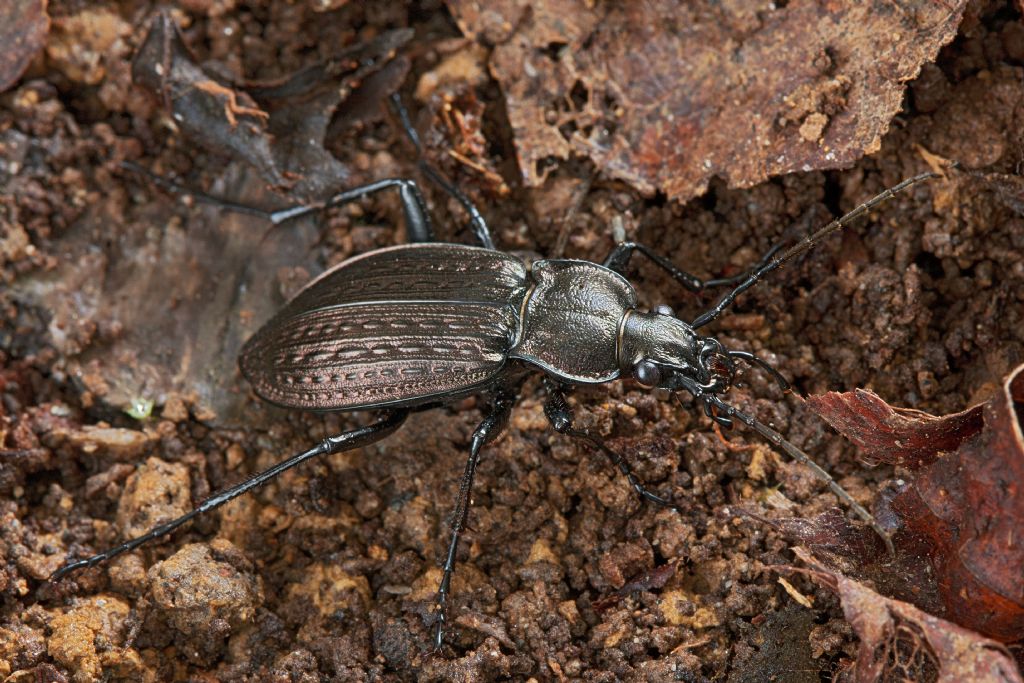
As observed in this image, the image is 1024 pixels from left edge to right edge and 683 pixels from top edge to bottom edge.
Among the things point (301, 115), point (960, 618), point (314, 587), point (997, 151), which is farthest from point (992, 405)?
point (301, 115)

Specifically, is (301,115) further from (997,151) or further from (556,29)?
(997,151)

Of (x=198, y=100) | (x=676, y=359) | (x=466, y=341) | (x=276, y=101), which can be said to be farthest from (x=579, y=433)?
(x=198, y=100)

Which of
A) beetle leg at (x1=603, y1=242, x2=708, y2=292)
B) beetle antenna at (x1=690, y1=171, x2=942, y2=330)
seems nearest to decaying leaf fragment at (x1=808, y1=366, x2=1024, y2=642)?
beetle antenna at (x1=690, y1=171, x2=942, y2=330)

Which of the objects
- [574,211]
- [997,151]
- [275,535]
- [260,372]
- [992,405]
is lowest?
[275,535]

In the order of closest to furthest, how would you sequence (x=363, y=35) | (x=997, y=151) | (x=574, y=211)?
(x=997, y=151)
(x=574, y=211)
(x=363, y=35)

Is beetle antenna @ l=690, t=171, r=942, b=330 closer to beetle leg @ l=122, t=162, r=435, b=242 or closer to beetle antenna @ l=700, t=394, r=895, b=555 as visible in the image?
beetle antenna @ l=700, t=394, r=895, b=555

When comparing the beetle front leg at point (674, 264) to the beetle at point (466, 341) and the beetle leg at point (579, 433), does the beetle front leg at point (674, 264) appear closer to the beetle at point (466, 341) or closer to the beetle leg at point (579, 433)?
the beetle at point (466, 341)

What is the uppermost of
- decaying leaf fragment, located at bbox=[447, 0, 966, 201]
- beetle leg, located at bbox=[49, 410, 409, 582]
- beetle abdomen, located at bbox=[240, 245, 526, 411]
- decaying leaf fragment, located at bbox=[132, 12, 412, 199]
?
decaying leaf fragment, located at bbox=[447, 0, 966, 201]

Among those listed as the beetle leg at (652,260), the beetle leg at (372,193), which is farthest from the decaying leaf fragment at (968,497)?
the beetle leg at (372,193)
